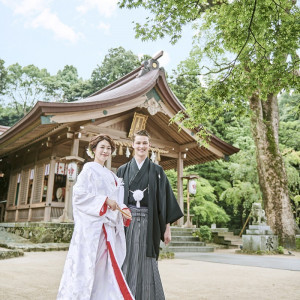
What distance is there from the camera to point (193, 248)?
11.1m

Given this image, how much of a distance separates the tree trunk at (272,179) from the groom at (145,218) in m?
8.93

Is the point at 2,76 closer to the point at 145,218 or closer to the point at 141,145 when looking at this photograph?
the point at 141,145

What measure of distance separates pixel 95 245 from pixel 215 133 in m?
19.8

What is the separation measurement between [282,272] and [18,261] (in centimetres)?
535

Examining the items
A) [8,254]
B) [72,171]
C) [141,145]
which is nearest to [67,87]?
[72,171]

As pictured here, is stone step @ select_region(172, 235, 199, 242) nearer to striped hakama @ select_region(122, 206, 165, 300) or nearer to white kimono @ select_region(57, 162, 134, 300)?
striped hakama @ select_region(122, 206, 165, 300)

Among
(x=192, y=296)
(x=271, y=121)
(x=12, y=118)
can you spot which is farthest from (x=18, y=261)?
(x=12, y=118)

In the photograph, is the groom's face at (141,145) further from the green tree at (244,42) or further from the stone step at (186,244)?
the stone step at (186,244)

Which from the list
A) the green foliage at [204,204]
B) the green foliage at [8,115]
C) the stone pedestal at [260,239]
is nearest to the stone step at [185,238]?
the stone pedestal at [260,239]

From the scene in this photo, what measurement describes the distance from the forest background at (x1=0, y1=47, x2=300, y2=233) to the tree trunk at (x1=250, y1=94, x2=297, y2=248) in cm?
107

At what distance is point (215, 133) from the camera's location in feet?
71.3

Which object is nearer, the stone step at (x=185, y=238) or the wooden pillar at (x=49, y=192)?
the wooden pillar at (x=49, y=192)

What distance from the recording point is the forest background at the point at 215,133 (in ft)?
51.9

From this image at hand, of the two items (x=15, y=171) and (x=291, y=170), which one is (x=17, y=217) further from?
(x=291, y=170)
